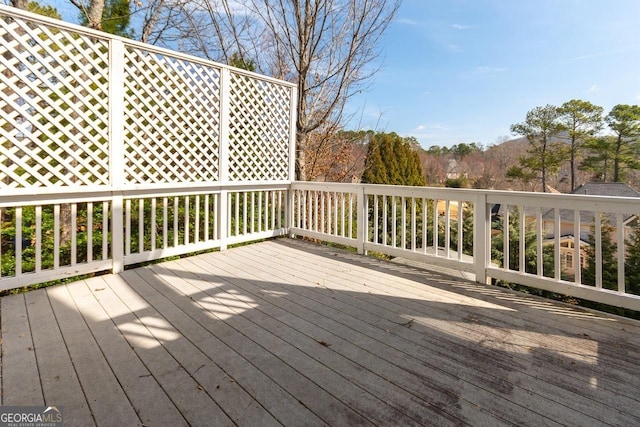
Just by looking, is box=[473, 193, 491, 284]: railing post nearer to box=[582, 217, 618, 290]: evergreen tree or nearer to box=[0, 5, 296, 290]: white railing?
box=[0, 5, 296, 290]: white railing

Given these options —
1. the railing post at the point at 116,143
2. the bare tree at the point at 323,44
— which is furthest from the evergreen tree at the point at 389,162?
→ the railing post at the point at 116,143

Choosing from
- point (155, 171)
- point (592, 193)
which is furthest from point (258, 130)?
point (592, 193)

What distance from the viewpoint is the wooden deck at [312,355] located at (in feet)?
4.55

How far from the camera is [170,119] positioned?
3.72 metres

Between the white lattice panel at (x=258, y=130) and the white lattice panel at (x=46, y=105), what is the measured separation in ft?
5.19

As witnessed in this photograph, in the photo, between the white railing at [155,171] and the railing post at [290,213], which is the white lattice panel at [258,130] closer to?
the white railing at [155,171]

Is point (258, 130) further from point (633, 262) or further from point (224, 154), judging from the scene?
point (633, 262)

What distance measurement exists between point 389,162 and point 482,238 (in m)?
5.86

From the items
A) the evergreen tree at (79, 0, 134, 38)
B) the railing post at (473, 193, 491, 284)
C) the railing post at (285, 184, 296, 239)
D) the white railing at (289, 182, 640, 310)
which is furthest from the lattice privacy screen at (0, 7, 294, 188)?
the railing post at (473, 193, 491, 284)

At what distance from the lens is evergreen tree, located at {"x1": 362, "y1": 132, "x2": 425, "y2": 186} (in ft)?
27.6

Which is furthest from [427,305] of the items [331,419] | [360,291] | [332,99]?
[332,99]

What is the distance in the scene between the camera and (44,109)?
283 centimetres

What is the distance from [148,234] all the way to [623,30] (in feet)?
46.5

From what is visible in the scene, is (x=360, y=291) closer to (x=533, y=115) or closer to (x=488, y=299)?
(x=488, y=299)
